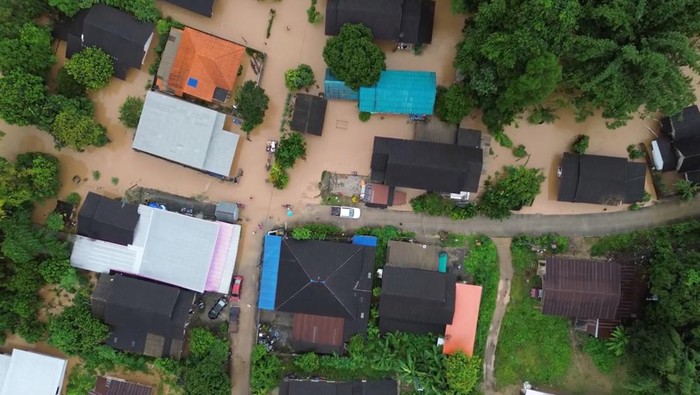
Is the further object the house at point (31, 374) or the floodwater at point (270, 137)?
the floodwater at point (270, 137)

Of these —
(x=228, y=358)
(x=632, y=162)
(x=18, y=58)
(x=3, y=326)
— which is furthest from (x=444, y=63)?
(x=3, y=326)

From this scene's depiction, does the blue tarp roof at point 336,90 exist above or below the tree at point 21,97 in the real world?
above

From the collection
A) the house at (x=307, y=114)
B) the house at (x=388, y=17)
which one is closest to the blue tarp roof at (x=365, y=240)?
the house at (x=307, y=114)

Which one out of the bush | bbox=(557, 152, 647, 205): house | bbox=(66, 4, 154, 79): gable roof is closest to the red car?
Answer: bbox=(66, 4, 154, 79): gable roof

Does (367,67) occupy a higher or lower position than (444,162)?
higher

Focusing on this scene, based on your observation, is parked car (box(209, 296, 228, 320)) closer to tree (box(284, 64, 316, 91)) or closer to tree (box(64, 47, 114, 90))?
tree (box(284, 64, 316, 91))

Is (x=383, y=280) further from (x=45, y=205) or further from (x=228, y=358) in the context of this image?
(x=45, y=205)

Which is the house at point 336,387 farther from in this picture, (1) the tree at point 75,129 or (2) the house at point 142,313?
(1) the tree at point 75,129
